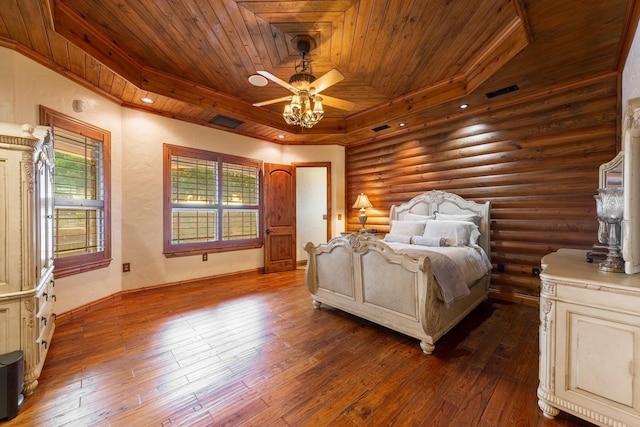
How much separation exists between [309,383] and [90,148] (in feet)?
12.4

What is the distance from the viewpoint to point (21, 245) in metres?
1.77

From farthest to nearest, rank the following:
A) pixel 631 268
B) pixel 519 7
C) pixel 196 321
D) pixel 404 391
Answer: pixel 196 321 < pixel 519 7 < pixel 404 391 < pixel 631 268

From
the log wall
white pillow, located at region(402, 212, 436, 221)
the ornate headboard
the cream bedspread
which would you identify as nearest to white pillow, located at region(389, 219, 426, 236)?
white pillow, located at region(402, 212, 436, 221)

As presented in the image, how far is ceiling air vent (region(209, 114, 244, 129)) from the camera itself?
4307mm

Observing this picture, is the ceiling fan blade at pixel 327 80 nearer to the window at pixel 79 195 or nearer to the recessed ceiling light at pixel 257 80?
the recessed ceiling light at pixel 257 80

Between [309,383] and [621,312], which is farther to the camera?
[309,383]

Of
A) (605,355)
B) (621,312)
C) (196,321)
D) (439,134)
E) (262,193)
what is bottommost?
(196,321)

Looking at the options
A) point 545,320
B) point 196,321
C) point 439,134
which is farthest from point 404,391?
point 439,134

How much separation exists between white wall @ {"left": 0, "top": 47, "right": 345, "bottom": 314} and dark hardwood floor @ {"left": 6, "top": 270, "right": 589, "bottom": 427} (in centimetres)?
48

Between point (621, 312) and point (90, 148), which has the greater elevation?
point (90, 148)

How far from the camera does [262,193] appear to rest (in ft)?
17.4

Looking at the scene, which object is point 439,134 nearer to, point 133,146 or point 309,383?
point 309,383

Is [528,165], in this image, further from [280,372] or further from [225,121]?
[225,121]

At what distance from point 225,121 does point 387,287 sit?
378 centimetres
